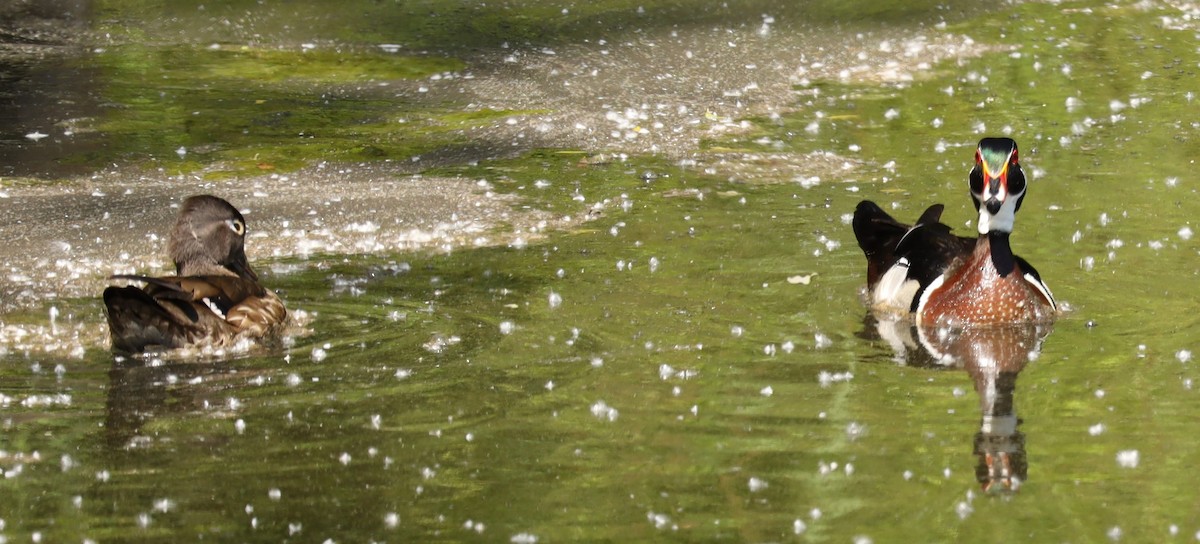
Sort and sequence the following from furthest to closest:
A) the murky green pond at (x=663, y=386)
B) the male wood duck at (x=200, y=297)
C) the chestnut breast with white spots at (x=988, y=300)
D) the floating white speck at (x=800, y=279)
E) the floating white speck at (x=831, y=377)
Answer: the floating white speck at (x=800, y=279) → the chestnut breast with white spots at (x=988, y=300) → the male wood duck at (x=200, y=297) → the floating white speck at (x=831, y=377) → the murky green pond at (x=663, y=386)

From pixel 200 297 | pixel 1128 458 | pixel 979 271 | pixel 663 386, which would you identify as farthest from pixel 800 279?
pixel 200 297

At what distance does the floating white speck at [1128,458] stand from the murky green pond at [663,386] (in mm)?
20

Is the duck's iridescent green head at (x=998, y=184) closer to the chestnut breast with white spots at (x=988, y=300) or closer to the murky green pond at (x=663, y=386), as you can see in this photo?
the chestnut breast with white spots at (x=988, y=300)

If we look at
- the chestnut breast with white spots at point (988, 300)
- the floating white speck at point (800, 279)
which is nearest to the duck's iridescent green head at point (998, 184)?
the chestnut breast with white spots at point (988, 300)

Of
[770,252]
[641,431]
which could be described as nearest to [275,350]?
[641,431]

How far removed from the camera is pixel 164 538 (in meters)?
→ 6.01

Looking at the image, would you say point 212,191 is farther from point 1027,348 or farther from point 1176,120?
point 1176,120

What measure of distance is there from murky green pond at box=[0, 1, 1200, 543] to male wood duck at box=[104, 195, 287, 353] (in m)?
0.20

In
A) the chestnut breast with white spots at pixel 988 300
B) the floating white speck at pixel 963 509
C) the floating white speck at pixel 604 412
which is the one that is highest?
the floating white speck at pixel 963 509

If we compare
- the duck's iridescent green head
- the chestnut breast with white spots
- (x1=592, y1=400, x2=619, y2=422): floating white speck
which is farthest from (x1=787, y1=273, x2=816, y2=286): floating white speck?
(x1=592, y1=400, x2=619, y2=422): floating white speck

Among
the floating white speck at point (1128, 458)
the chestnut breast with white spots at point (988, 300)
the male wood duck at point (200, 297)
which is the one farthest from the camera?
the chestnut breast with white spots at point (988, 300)

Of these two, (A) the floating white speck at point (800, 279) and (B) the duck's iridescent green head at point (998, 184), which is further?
(A) the floating white speck at point (800, 279)

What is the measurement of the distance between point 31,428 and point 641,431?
2692 mm

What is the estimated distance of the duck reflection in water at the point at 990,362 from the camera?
21.6 feet
